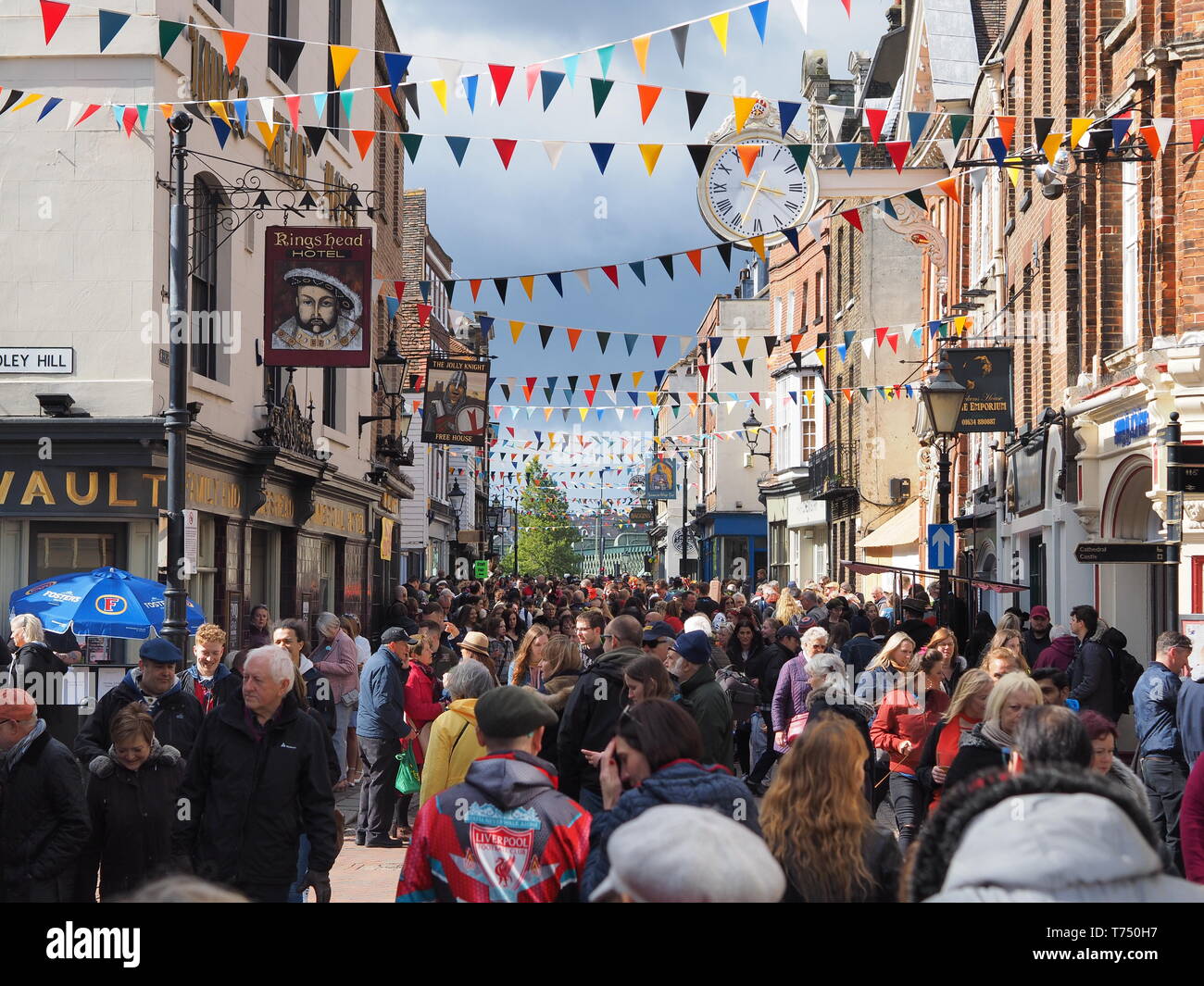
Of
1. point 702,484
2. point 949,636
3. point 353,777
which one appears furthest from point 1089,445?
point 702,484

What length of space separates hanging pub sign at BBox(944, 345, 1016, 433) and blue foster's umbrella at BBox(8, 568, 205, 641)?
12.9 m

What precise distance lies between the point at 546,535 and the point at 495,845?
334 ft

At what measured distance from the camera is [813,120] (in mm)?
41344

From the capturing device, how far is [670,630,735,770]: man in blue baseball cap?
866cm

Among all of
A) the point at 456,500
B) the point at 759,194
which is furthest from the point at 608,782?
the point at 456,500

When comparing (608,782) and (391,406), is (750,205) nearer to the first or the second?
(391,406)

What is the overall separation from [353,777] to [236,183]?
23.6ft

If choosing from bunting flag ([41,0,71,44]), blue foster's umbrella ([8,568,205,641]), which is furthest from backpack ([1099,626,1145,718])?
bunting flag ([41,0,71,44])

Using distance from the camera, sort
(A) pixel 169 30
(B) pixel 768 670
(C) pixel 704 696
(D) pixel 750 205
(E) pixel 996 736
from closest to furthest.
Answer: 1. (E) pixel 996 736
2. (C) pixel 704 696
3. (A) pixel 169 30
4. (B) pixel 768 670
5. (D) pixel 750 205

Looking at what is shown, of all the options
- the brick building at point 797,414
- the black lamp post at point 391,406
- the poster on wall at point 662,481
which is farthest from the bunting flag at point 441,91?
the poster on wall at point 662,481

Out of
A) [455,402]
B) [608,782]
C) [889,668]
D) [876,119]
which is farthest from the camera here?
[455,402]

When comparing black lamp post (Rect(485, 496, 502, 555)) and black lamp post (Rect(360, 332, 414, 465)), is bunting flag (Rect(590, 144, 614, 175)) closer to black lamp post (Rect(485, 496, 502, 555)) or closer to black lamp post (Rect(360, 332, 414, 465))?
black lamp post (Rect(360, 332, 414, 465))

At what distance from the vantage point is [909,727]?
29.8 ft

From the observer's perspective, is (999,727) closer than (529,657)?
Yes
